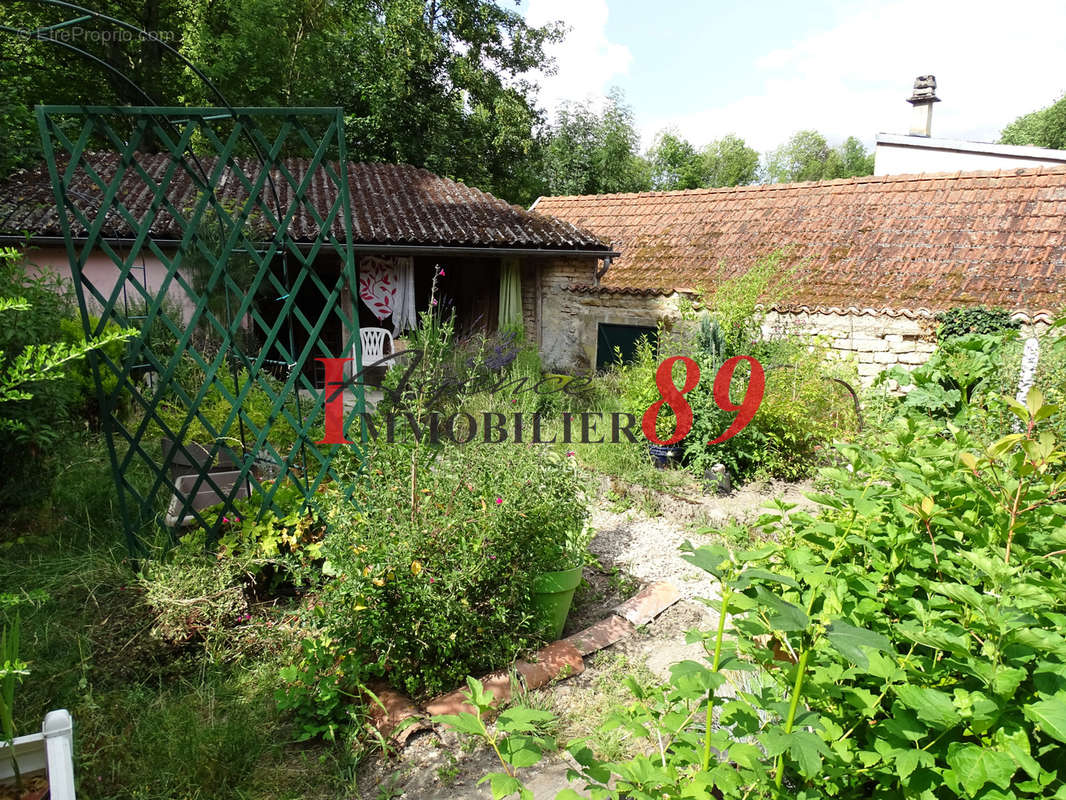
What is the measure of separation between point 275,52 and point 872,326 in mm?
13883

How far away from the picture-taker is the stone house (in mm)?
7215

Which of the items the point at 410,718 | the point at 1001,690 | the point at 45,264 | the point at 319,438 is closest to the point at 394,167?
the point at 45,264

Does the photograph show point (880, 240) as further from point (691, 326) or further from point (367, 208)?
point (367, 208)

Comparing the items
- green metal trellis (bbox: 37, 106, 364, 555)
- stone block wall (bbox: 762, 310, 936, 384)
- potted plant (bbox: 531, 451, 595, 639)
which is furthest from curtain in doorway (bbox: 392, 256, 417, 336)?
potted plant (bbox: 531, 451, 595, 639)

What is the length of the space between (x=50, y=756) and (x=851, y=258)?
932 cm

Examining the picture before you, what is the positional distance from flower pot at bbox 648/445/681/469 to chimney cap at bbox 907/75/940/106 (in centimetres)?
1413

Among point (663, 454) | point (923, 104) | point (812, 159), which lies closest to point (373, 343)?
point (663, 454)

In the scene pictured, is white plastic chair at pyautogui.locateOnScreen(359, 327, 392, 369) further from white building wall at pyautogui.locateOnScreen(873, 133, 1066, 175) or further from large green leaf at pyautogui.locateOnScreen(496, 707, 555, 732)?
white building wall at pyautogui.locateOnScreen(873, 133, 1066, 175)

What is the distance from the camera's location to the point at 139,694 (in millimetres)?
2547

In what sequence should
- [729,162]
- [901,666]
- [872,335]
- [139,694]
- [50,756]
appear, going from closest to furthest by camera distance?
1. [901,666]
2. [50,756]
3. [139,694]
4. [872,335]
5. [729,162]

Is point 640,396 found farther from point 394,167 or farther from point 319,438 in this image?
point 394,167

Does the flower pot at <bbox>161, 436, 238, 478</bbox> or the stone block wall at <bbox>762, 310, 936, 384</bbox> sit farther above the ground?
the stone block wall at <bbox>762, 310, 936, 384</bbox>

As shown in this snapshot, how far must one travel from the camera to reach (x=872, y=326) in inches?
287

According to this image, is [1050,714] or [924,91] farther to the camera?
[924,91]
